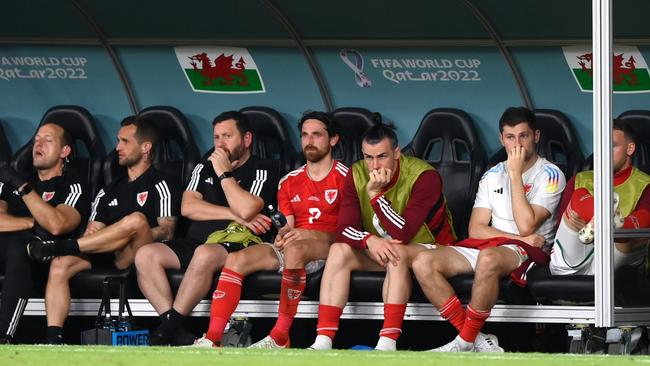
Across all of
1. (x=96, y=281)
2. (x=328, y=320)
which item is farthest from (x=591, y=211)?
(x=96, y=281)

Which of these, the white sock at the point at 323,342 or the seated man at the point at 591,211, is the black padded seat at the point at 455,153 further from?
the white sock at the point at 323,342

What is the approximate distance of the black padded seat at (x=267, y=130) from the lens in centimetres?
951

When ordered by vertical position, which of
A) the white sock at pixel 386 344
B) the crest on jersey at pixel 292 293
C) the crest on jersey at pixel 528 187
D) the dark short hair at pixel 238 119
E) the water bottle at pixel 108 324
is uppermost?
the dark short hair at pixel 238 119

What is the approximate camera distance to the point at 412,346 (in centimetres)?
929

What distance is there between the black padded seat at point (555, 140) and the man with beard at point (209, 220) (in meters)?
1.43

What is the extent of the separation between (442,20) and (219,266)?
2.16 metres

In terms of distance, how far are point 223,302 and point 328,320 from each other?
24.7 inches

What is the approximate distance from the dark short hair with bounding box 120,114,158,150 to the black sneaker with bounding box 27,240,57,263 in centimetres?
104

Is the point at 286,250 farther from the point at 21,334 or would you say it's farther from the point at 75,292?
the point at 21,334

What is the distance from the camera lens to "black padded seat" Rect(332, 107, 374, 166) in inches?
366

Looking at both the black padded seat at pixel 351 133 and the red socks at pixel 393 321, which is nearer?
the red socks at pixel 393 321

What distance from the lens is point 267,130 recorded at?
31.4ft

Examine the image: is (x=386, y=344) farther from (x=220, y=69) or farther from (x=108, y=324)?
(x=220, y=69)

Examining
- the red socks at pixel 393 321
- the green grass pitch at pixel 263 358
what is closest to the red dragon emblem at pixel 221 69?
the red socks at pixel 393 321
